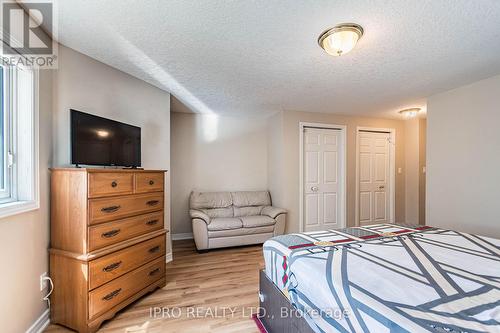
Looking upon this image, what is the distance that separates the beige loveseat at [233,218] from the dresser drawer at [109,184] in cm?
159

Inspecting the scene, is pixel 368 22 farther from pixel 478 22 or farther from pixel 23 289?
pixel 23 289

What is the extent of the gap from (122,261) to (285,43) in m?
2.34

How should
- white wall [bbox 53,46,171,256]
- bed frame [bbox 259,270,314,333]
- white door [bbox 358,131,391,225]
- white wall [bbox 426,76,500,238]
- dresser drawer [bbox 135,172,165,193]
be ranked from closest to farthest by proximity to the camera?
bed frame [bbox 259,270,314,333] < white wall [bbox 53,46,171,256] < dresser drawer [bbox 135,172,165,193] < white wall [bbox 426,76,500,238] < white door [bbox 358,131,391,225]

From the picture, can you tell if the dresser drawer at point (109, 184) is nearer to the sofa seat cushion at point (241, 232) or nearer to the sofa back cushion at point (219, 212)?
the sofa seat cushion at point (241, 232)

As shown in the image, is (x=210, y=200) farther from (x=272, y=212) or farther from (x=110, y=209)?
(x=110, y=209)

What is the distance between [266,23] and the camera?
1600mm

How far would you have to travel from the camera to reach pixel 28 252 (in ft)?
5.11

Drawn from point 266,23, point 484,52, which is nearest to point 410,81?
point 484,52

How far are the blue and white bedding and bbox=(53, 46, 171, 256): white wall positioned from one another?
1997mm

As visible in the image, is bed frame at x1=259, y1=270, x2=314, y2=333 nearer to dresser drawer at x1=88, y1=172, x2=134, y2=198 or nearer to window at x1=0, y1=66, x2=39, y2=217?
dresser drawer at x1=88, y1=172, x2=134, y2=198

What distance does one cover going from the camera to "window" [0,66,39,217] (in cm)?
151

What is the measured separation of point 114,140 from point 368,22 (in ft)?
7.84

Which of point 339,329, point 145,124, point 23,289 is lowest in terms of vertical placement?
point 23,289

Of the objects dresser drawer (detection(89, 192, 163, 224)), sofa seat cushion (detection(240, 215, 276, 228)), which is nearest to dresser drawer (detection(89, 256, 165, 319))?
dresser drawer (detection(89, 192, 163, 224))
